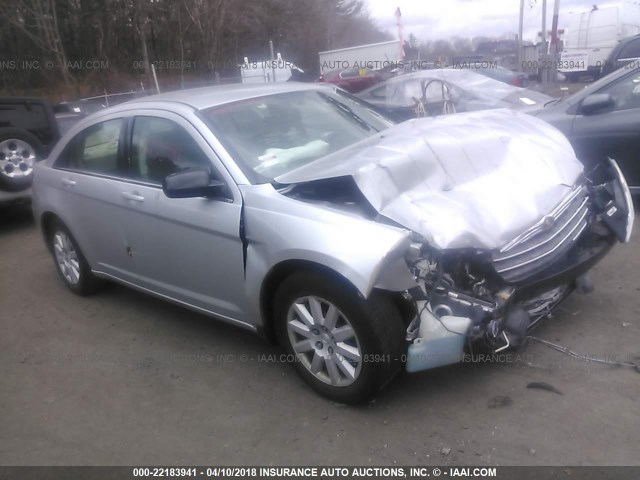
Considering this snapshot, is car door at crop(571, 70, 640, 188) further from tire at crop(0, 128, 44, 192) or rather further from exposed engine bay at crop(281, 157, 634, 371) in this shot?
tire at crop(0, 128, 44, 192)

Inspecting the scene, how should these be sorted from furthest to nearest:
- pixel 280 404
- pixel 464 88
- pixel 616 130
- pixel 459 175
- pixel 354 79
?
pixel 354 79
pixel 464 88
pixel 616 130
pixel 459 175
pixel 280 404

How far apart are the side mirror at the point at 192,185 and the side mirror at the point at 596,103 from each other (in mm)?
3856

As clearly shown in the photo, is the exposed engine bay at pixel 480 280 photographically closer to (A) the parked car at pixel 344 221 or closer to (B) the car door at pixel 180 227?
(A) the parked car at pixel 344 221

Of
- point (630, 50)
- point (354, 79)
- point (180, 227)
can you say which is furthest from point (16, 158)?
point (354, 79)

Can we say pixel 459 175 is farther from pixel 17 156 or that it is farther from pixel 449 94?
pixel 449 94

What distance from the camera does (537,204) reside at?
335 cm

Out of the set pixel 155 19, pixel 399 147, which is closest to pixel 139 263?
pixel 399 147

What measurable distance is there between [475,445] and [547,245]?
114cm

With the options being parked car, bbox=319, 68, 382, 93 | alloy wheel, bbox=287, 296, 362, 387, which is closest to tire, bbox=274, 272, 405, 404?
alloy wheel, bbox=287, 296, 362, 387

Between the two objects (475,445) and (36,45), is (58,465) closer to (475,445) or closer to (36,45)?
(475,445)

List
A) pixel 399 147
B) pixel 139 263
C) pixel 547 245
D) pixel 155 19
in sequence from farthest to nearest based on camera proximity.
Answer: pixel 155 19 → pixel 139 263 → pixel 399 147 → pixel 547 245

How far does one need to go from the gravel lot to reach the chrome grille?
2.07 feet

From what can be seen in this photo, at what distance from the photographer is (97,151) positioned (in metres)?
4.46

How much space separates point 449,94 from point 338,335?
6909 mm
